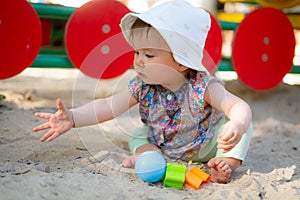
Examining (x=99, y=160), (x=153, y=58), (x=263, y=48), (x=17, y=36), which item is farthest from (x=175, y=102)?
(x=263, y=48)

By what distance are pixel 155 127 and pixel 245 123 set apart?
11.5 inches

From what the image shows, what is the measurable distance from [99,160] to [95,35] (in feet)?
2.40

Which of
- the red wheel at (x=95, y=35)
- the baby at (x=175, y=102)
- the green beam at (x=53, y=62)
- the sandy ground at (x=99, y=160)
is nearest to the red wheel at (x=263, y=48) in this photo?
the sandy ground at (x=99, y=160)

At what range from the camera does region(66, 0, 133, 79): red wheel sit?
5.38 feet

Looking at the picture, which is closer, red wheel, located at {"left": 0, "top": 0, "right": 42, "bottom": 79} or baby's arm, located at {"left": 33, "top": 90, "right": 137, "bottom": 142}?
baby's arm, located at {"left": 33, "top": 90, "right": 137, "bottom": 142}

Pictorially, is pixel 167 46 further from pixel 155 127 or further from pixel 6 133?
pixel 6 133

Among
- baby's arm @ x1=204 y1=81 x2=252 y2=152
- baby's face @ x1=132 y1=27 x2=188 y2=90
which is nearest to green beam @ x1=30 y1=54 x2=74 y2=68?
baby's face @ x1=132 y1=27 x2=188 y2=90

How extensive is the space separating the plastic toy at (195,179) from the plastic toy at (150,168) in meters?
0.06

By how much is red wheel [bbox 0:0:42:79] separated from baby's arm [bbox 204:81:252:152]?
716 millimetres

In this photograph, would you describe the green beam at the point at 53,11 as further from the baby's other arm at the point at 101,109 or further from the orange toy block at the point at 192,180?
the orange toy block at the point at 192,180

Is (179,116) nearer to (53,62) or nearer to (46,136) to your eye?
(46,136)

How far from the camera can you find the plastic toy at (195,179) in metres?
0.97

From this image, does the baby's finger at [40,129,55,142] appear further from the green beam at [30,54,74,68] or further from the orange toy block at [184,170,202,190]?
the green beam at [30,54,74,68]

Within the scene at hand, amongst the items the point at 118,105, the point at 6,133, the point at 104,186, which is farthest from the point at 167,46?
the point at 6,133
